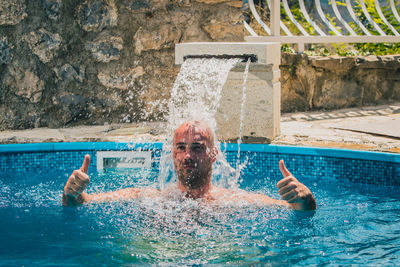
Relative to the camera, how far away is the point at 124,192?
3.56 metres

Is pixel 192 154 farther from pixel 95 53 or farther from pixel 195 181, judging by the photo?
pixel 95 53

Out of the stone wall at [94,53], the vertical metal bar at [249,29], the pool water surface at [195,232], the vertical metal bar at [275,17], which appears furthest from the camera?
the vertical metal bar at [249,29]

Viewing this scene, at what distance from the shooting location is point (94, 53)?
5.65 meters

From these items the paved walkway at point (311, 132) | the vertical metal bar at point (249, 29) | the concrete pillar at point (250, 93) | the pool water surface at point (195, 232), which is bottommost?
the pool water surface at point (195, 232)

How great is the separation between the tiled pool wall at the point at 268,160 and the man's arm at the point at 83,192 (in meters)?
1.18

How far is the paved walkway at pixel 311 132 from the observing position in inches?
182

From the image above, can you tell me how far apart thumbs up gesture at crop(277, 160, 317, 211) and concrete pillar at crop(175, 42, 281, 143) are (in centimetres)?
182

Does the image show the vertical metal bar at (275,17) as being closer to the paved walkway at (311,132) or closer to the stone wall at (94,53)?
the stone wall at (94,53)

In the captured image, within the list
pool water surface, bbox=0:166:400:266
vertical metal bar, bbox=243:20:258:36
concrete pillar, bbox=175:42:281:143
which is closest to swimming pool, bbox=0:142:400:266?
pool water surface, bbox=0:166:400:266

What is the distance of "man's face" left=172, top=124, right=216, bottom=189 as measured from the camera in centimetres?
316

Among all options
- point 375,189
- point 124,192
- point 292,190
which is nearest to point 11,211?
point 124,192

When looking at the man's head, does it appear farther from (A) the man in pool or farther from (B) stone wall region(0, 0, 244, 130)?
(B) stone wall region(0, 0, 244, 130)

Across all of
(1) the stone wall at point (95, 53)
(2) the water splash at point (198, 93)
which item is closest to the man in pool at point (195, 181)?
(2) the water splash at point (198, 93)

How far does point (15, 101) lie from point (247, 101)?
2.42 meters
